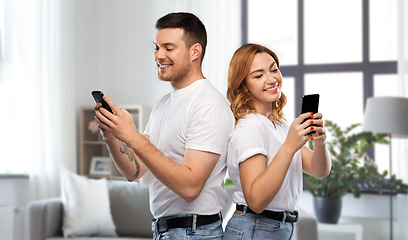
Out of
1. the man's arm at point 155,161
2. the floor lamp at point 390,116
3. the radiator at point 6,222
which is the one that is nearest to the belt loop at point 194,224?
the man's arm at point 155,161

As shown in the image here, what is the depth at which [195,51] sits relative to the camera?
3.97ft

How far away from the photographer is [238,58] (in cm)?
124

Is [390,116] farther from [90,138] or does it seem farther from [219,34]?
[90,138]

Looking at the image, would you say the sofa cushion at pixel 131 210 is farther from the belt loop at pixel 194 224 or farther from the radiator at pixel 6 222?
the belt loop at pixel 194 224

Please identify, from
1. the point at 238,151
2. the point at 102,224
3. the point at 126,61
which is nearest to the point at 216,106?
the point at 238,151

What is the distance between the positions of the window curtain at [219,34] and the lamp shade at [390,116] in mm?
1711

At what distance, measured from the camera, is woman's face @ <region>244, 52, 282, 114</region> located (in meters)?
1.22

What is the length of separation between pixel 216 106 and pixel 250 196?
0.28 meters

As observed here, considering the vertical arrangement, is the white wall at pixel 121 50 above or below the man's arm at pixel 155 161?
above

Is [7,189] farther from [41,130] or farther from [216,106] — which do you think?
[216,106]

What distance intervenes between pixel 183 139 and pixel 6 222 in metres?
3.06

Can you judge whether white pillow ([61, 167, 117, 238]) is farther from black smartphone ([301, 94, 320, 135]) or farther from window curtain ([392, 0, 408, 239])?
A: window curtain ([392, 0, 408, 239])

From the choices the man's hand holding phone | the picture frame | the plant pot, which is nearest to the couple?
the man's hand holding phone

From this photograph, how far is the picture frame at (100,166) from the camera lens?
4.59m
